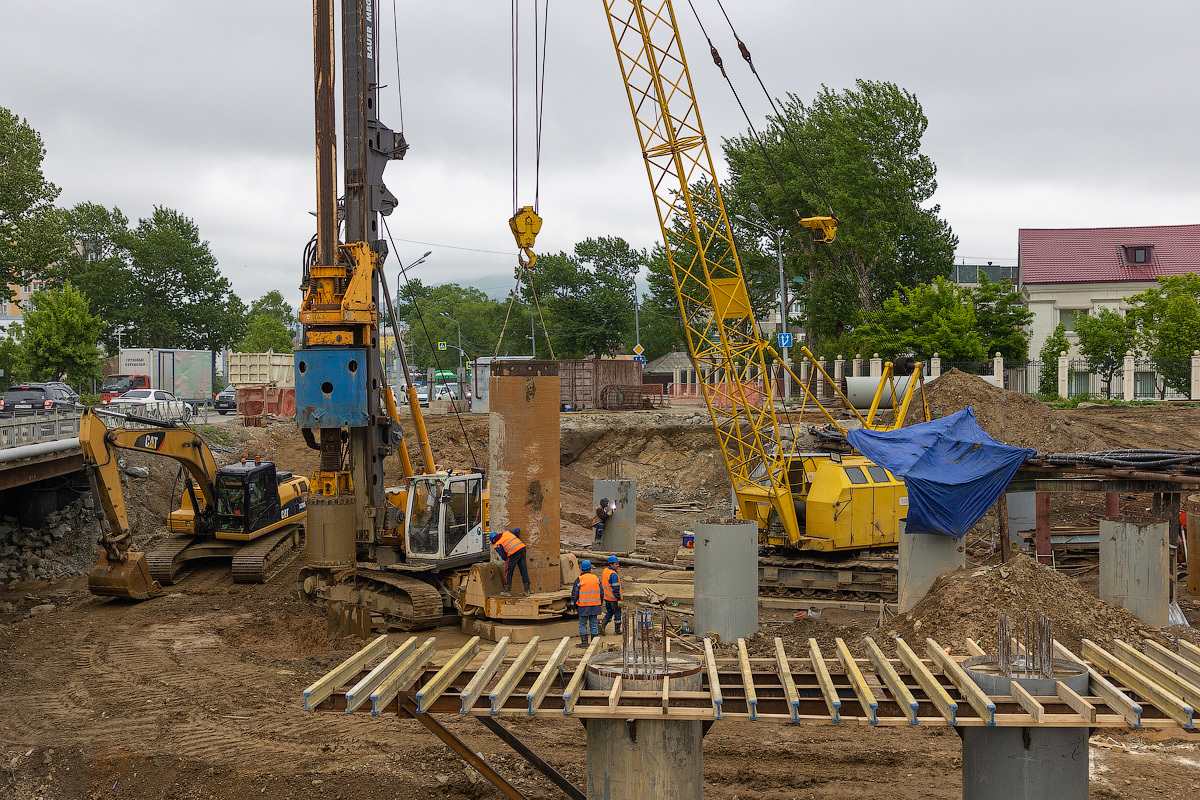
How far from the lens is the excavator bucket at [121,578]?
63.6 feet

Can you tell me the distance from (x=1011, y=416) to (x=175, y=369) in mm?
39153

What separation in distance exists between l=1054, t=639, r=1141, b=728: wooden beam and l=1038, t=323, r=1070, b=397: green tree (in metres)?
38.3

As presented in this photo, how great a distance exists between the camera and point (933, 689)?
25.5 ft

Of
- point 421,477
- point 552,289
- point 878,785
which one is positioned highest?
point 552,289

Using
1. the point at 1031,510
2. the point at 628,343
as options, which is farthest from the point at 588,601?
the point at 628,343

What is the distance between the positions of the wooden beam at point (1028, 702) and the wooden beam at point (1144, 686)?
0.60m

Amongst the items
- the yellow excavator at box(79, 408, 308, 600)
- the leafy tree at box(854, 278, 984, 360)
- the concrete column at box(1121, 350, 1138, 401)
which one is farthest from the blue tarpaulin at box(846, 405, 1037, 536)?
the leafy tree at box(854, 278, 984, 360)

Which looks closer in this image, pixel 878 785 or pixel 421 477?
pixel 878 785

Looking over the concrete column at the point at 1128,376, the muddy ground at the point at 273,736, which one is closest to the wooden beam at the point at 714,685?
the muddy ground at the point at 273,736

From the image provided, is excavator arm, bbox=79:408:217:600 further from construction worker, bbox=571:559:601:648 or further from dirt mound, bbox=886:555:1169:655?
dirt mound, bbox=886:555:1169:655

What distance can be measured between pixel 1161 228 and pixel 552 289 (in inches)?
1755

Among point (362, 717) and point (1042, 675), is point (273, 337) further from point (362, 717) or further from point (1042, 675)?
point (1042, 675)

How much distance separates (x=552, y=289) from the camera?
84500mm

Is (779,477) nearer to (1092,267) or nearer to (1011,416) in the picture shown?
(1011,416)
